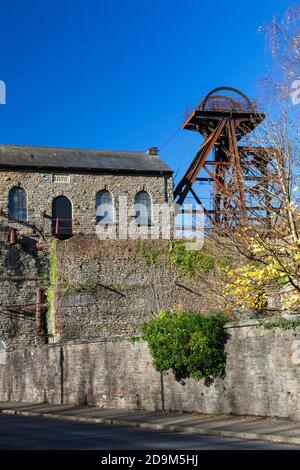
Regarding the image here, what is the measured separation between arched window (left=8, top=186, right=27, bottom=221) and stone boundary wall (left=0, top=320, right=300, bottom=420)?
7.77 meters

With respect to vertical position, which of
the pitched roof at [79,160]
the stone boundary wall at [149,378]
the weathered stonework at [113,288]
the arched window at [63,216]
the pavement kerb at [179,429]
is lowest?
the pavement kerb at [179,429]

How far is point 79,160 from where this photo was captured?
125ft

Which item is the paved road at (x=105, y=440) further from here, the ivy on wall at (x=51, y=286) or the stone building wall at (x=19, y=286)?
the stone building wall at (x=19, y=286)

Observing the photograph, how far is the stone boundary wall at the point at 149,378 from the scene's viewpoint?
53.0 feet

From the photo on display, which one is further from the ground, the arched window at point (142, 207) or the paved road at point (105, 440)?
the arched window at point (142, 207)

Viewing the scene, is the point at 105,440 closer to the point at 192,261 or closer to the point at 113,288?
the point at 113,288

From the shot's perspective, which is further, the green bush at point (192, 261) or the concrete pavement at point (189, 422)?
the green bush at point (192, 261)

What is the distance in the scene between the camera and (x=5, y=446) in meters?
12.2

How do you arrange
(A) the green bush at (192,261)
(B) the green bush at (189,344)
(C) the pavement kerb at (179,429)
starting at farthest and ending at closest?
1. (A) the green bush at (192,261)
2. (B) the green bush at (189,344)
3. (C) the pavement kerb at (179,429)

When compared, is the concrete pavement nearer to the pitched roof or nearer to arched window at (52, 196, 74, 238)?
arched window at (52, 196, 74, 238)

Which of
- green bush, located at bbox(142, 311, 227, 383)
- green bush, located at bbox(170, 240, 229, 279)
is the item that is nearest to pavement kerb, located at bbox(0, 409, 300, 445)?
green bush, located at bbox(142, 311, 227, 383)

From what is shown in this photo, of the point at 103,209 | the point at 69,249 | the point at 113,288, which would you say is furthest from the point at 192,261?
the point at 69,249

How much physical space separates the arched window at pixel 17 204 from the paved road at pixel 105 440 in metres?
19.8

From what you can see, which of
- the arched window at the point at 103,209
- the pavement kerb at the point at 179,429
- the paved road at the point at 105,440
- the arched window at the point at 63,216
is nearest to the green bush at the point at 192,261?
the arched window at the point at 103,209
